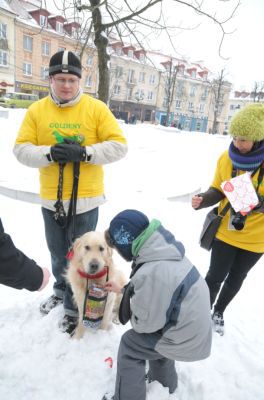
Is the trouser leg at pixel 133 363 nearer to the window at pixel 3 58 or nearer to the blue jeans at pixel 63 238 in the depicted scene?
the blue jeans at pixel 63 238

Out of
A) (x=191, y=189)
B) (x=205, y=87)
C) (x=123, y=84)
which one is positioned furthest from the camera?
(x=205, y=87)

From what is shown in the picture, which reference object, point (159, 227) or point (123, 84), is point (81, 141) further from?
point (123, 84)

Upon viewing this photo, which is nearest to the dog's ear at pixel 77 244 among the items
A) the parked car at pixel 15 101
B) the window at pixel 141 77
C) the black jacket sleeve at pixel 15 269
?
the black jacket sleeve at pixel 15 269

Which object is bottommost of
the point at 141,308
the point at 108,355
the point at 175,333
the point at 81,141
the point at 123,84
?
the point at 108,355

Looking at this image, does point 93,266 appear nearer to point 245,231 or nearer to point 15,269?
point 15,269

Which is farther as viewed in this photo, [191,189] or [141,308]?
[191,189]

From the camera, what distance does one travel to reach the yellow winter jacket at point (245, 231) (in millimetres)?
2430

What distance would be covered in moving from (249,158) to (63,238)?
168 centimetres

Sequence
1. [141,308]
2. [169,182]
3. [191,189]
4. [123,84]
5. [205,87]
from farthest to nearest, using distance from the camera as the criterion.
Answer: [205,87]
[123,84]
[169,182]
[191,189]
[141,308]

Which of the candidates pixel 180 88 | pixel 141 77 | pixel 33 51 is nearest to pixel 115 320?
pixel 33 51

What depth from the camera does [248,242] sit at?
97.2 inches

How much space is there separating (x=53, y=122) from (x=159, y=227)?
1.24m

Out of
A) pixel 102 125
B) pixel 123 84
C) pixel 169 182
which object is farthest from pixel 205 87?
pixel 102 125

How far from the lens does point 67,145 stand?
2172 millimetres
